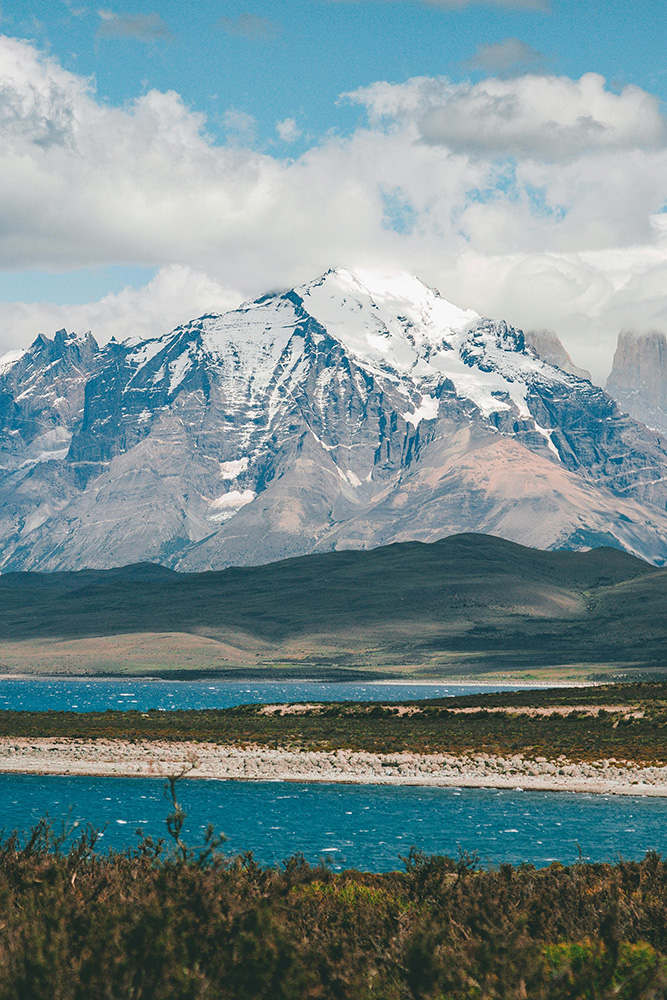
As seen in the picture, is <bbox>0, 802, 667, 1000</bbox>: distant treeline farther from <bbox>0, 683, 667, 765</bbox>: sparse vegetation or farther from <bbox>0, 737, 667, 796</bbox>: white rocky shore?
<bbox>0, 683, 667, 765</bbox>: sparse vegetation

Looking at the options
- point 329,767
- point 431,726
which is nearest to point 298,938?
point 329,767

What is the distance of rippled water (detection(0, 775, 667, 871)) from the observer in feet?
163

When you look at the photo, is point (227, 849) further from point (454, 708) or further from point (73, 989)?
point (454, 708)

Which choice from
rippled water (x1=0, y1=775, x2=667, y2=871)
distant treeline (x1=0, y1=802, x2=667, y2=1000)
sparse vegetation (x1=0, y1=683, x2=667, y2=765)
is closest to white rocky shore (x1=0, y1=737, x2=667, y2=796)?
rippled water (x1=0, y1=775, x2=667, y2=871)

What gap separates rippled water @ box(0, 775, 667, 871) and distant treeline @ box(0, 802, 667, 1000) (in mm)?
20033

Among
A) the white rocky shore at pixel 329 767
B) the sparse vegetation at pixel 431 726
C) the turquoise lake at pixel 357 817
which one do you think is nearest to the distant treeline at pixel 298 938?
the turquoise lake at pixel 357 817

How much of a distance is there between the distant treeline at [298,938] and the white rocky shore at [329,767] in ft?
149

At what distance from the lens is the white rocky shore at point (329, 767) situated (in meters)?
71.8

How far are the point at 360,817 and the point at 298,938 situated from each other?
39888 mm

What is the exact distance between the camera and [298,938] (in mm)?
20375

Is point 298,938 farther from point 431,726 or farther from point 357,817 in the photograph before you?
point 431,726

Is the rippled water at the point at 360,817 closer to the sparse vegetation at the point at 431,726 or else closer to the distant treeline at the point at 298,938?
the sparse vegetation at the point at 431,726

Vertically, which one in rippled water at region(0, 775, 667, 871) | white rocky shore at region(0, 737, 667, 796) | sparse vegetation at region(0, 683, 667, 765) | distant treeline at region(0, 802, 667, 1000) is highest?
distant treeline at region(0, 802, 667, 1000)

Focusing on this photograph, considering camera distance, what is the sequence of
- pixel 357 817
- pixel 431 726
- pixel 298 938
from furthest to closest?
pixel 431 726, pixel 357 817, pixel 298 938
